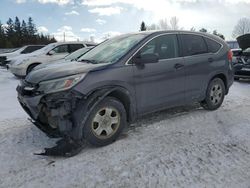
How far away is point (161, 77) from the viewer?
4457 millimetres

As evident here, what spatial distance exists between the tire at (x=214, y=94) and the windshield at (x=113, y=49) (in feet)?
6.52

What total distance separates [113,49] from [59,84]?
54.2 inches

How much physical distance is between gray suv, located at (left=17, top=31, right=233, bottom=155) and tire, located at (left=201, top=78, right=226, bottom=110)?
0.11 ft

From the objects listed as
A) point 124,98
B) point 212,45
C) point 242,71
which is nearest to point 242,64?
point 242,71

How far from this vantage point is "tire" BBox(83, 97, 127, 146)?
12.0 ft

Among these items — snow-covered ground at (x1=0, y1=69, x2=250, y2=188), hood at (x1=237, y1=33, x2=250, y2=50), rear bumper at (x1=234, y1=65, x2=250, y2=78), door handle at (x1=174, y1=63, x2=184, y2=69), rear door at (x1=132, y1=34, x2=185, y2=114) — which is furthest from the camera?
hood at (x1=237, y1=33, x2=250, y2=50)

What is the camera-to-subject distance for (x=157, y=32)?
15.4 feet

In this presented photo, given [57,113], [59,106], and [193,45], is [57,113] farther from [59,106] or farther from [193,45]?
[193,45]

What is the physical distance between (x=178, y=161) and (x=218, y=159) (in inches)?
20.6

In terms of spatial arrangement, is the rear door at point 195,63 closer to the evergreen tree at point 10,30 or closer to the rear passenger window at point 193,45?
the rear passenger window at point 193,45

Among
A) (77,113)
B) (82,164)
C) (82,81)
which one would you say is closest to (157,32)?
(82,81)

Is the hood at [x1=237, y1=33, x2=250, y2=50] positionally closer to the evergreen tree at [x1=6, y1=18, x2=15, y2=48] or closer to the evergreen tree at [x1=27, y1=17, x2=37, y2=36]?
the evergreen tree at [x1=6, y1=18, x2=15, y2=48]

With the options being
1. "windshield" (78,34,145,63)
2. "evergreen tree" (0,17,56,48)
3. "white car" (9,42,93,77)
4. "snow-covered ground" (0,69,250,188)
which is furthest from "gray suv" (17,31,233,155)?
"evergreen tree" (0,17,56,48)

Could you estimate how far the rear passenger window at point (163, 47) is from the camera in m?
4.41
